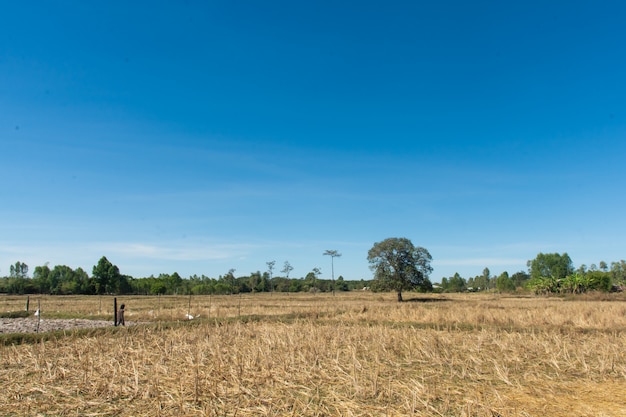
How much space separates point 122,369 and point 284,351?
15.0 ft

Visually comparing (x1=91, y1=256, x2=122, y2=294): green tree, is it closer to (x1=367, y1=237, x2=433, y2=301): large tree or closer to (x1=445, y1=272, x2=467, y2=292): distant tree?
(x1=367, y1=237, x2=433, y2=301): large tree

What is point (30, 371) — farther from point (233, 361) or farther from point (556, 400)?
point (556, 400)

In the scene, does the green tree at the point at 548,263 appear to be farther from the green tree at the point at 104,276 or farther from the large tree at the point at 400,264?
the green tree at the point at 104,276

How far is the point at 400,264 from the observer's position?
5994 centimetres

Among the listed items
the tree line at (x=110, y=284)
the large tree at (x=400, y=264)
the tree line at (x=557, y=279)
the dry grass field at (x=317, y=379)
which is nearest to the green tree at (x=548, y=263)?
the tree line at (x=557, y=279)

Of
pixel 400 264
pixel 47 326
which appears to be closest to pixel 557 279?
pixel 400 264

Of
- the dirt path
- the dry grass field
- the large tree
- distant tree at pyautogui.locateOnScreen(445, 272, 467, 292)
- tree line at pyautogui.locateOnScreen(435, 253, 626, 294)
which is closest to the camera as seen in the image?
the dry grass field

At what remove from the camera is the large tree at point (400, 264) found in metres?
59.0

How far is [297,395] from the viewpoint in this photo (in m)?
7.86

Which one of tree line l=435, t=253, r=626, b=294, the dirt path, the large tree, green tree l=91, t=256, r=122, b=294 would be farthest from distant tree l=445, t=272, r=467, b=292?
the dirt path

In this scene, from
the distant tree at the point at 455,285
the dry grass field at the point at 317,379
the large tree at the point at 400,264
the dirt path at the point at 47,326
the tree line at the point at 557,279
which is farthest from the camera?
the distant tree at the point at 455,285

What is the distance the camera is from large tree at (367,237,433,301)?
59031 mm

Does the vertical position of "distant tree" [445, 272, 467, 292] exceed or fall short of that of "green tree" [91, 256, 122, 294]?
it falls short

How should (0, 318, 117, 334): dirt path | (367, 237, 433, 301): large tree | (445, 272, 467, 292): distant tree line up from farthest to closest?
(445, 272, 467, 292): distant tree < (367, 237, 433, 301): large tree < (0, 318, 117, 334): dirt path
